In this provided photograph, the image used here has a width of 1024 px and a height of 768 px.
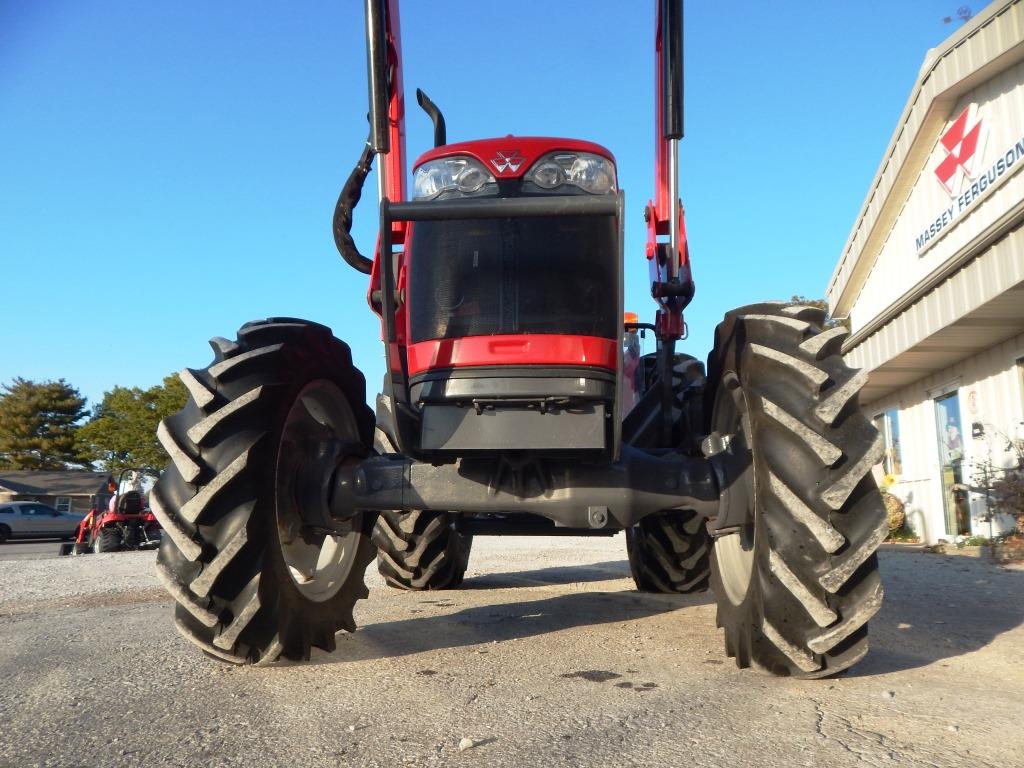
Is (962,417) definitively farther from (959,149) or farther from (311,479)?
(311,479)

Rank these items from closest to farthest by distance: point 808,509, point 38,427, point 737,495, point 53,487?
point 808,509 < point 737,495 < point 53,487 < point 38,427

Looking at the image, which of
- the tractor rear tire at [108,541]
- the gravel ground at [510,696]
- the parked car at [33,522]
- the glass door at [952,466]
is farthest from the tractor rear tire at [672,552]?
the parked car at [33,522]

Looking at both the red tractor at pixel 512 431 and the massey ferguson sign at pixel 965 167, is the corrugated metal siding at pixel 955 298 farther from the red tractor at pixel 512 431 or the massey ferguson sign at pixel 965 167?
the red tractor at pixel 512 431

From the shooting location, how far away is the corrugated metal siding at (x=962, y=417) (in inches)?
384

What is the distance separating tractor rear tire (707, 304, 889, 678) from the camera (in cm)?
280

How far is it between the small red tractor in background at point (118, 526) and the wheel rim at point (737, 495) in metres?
13.3

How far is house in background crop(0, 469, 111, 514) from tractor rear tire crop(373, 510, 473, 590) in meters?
44.1

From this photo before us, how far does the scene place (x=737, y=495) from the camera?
3.28 meters

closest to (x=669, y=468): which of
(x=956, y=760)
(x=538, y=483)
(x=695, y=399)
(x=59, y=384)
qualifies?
(x=538, y=483)

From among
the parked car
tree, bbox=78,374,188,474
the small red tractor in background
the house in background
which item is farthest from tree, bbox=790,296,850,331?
the house in background

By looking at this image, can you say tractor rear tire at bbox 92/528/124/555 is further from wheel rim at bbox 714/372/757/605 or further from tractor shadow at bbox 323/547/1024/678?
wheel rim at bbox 714/372/757/605

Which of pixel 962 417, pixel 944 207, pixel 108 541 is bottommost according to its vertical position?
pixel 108 541

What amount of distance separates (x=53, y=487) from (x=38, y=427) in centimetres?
1279

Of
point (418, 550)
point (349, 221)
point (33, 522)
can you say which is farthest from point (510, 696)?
point (33, 522)
